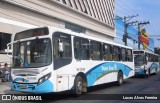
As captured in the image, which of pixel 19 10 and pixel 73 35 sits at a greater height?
pixel 19 10

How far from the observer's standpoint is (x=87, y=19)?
4091cm

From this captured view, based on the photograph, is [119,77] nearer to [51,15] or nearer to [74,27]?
[51,15]

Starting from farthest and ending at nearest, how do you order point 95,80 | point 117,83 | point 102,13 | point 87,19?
point 102,13 → point 87,19 → point 117,83 → point 95,80

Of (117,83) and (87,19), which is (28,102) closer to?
(117,83)

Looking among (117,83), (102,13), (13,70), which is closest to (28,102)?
(13,70)

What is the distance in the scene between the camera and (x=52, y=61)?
10.4m

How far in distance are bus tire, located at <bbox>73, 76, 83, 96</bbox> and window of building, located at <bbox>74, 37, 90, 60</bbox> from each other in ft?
3.25

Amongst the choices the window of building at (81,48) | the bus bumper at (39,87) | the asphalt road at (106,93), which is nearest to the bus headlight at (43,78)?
the bus bumper at (39,87)

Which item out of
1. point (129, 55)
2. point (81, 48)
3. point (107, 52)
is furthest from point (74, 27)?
point (81, 48)

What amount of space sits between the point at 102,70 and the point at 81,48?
2791 mm

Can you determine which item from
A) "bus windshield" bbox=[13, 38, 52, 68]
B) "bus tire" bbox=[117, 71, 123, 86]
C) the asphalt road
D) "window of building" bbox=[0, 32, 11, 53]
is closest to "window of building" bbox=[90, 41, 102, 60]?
the asphalt road

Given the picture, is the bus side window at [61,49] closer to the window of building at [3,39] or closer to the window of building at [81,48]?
the window of building at [81,48]

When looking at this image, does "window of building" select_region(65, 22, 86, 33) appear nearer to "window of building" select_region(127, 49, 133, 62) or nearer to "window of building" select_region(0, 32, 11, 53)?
"window of building" select_region(0, 32, 11, 53)

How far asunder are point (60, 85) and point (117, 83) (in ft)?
24.7
